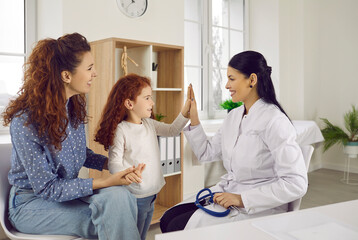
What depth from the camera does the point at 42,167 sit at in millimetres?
1391

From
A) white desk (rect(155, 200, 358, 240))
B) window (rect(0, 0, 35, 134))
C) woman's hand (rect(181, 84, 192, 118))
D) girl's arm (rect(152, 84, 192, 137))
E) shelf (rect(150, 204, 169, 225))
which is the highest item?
window (rect(0, 0, 35, 134))

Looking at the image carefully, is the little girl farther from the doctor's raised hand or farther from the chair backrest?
the chair backrest

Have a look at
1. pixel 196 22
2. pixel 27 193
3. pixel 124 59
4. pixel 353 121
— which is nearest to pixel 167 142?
pixel 124 59

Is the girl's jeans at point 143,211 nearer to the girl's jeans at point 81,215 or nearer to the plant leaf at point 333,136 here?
the girl's jeans at point 81,215

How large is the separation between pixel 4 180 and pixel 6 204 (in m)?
0.10

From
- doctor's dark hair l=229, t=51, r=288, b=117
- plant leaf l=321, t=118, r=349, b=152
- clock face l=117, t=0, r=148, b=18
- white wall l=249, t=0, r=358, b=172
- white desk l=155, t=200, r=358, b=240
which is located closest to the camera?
white desk l=155, t=200, r=358, b=240

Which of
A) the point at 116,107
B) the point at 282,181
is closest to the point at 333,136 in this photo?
the point at 282,181

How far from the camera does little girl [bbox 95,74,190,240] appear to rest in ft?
5.74

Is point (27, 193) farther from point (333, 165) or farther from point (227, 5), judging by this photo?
point (333, 165)

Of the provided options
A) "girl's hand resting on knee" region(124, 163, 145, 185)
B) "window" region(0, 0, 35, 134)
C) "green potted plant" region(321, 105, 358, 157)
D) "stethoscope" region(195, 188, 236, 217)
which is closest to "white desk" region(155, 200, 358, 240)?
"stethoscope" region(195, 188, 236, 217)

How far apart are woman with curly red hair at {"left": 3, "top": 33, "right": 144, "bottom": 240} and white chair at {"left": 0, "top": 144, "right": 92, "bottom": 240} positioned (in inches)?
0.9

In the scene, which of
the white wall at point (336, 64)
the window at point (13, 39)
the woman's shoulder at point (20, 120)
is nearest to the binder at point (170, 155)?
the window at point (13, 39)

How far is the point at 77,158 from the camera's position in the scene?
160 centimetres

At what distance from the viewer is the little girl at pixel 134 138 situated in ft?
5.74
